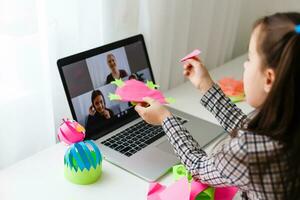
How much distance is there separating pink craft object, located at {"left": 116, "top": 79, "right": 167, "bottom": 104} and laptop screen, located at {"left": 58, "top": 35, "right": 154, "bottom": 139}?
8cm

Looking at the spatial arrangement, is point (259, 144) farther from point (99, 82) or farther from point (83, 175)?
point (99, 82)

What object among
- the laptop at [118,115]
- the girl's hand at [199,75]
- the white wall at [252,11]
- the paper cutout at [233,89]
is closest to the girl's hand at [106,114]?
the laptop at [118,115]

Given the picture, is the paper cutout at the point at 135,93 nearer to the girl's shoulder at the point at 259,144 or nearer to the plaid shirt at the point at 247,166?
the plaid shirt at the point at 247,166

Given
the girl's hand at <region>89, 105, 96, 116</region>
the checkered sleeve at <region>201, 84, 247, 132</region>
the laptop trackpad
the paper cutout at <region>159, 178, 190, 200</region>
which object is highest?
the checkered sleeve at <region>201, 84, 247, 132</region>

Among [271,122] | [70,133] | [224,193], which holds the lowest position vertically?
[224,193]

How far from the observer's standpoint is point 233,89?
131cm

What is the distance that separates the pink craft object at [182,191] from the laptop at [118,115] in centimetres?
6

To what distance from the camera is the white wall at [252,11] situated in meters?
1.74

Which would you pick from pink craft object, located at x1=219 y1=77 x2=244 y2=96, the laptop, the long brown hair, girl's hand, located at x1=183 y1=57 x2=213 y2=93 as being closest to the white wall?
pink craft object, located at x1=219 y1=77 x2=244 y2=96

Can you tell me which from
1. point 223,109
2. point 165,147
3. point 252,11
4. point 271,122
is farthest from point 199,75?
point 252,11

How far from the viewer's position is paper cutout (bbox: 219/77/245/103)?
1.28m

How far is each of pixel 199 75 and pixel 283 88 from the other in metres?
0.33

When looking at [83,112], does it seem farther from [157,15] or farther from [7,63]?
[157,15]

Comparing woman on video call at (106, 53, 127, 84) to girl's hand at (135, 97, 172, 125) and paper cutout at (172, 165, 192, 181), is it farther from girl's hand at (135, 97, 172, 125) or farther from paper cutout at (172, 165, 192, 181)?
paper cutout at (172, 165, 192, 181)
